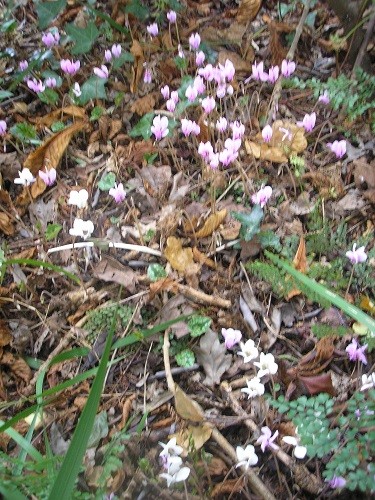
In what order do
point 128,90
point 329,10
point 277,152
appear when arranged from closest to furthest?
1. point 277,152
2. point 128,90
3. point 329,10

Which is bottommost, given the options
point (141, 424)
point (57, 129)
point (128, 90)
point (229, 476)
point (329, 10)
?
point (229, 476)

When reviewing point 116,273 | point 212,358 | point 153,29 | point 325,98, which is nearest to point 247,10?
point 153,29

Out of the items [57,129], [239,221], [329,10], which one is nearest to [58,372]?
[239,221]

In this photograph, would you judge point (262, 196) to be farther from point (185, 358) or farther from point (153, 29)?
point (153, 29)

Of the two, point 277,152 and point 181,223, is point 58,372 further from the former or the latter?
point 277,152

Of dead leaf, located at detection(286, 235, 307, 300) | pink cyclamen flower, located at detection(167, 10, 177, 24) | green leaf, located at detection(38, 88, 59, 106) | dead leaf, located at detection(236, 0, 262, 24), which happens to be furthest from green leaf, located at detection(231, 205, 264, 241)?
dead leaf, located at detection(236, 0, 262, 24)

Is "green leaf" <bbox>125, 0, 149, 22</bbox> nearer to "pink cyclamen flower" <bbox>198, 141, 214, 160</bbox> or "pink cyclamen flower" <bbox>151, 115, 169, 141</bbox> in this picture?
"pink cyclamen flower" <bbox>151, 115, 169, 141</bbox>
